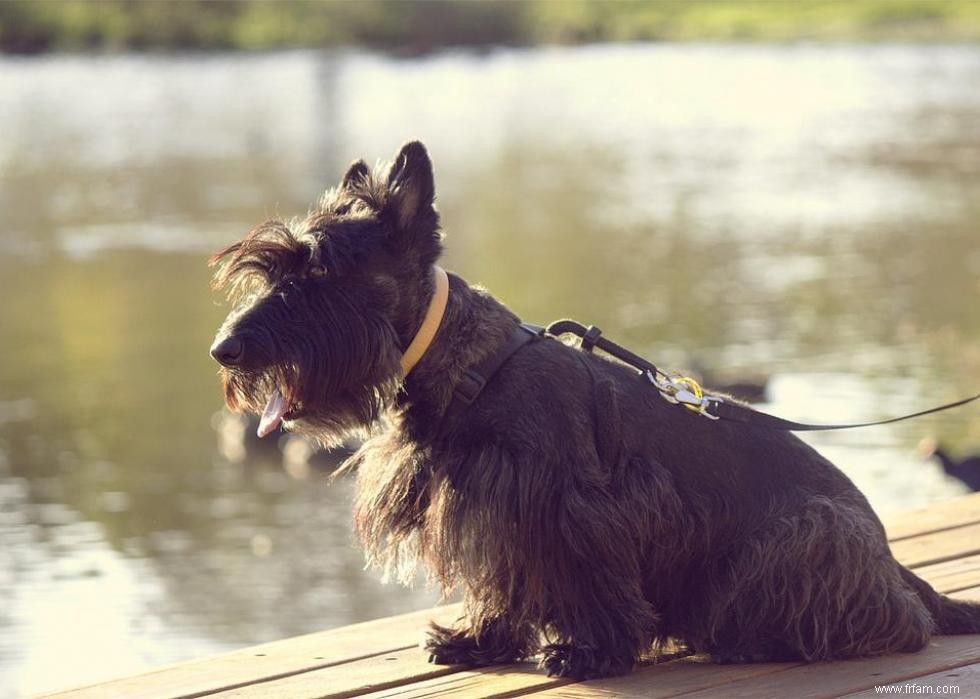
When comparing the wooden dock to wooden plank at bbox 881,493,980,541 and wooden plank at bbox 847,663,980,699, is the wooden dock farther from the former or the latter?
wooden plank at bbox 881,493,980,541

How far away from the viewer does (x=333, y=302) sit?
3643mm

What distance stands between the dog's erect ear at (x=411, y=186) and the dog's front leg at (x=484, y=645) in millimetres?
1129

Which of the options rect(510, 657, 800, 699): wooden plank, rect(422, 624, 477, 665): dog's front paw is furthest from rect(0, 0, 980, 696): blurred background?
rect(510, 657, 800, 699): wooden plank

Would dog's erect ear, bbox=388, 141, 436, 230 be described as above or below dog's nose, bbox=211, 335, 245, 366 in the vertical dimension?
above

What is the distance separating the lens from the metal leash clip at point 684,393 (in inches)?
153

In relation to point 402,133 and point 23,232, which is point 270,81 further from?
point 23,232

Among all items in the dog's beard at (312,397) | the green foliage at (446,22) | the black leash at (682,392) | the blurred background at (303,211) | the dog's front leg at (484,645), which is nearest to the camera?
the dog's beard at (312,397)

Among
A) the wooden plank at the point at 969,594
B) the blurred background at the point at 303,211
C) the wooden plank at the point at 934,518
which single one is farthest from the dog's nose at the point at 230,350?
the blurred background at the point at 303,211

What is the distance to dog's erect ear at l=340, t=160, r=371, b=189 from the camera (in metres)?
3.84

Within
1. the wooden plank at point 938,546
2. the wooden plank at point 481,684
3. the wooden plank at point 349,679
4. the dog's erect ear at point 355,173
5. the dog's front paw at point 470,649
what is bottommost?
the wooden plank at point 481,684

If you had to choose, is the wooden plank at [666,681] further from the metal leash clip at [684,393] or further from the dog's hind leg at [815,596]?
the metal leash clip at [684,393]

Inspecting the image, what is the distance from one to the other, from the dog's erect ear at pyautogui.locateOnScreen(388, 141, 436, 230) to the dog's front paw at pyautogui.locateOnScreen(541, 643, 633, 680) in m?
1.17

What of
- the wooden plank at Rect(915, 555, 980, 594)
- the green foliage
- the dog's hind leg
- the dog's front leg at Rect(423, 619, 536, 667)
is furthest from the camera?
the green foliage

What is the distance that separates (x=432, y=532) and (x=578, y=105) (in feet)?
94.7
